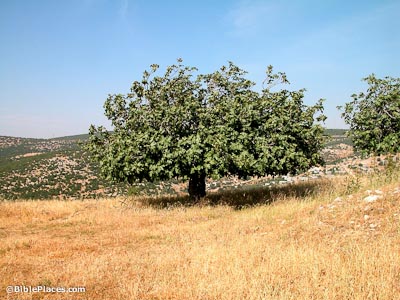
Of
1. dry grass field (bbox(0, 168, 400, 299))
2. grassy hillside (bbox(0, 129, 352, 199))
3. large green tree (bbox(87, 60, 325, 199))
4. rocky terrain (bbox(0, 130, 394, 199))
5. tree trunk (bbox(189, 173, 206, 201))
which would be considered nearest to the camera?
dry grass field (bbox(0, 168, 400, 299))

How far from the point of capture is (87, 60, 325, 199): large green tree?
14812 millimetres

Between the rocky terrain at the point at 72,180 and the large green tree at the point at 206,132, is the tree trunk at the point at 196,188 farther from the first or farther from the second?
the rocky terrain at the point at 72,180

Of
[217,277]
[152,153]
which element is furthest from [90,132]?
[217,277]

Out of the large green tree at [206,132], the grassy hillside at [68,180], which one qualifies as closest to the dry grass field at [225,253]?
the large green tree at [206,132]

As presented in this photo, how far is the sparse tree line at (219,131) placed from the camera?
48.8ft

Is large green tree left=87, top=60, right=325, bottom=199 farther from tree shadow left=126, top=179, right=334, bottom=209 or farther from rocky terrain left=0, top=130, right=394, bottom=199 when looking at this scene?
rocky terrain left=0, top=130, right=394, bottom=199

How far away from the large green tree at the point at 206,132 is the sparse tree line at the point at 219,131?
51 mm

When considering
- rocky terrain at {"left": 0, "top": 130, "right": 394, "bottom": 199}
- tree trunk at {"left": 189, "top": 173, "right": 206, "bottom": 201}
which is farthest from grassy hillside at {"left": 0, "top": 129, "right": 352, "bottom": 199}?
tree trunk at {"left": 189, "top": 173, "right": 206, "bottom": 201}

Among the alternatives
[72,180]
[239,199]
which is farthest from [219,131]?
[72,180]

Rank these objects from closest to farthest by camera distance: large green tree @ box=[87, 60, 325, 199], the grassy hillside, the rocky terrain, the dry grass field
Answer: the dry grass field < large green tree @ box=[87, 60, 325, 199] < the rocky terrain < the grassy hillside

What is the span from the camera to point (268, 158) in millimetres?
15359

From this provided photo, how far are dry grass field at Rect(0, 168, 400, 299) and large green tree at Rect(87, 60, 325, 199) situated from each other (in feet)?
8.18

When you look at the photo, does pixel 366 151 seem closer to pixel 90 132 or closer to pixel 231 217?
pixel 231 217

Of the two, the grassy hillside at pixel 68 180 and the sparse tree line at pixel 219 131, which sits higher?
the sparse tree line at pixel 219 131
